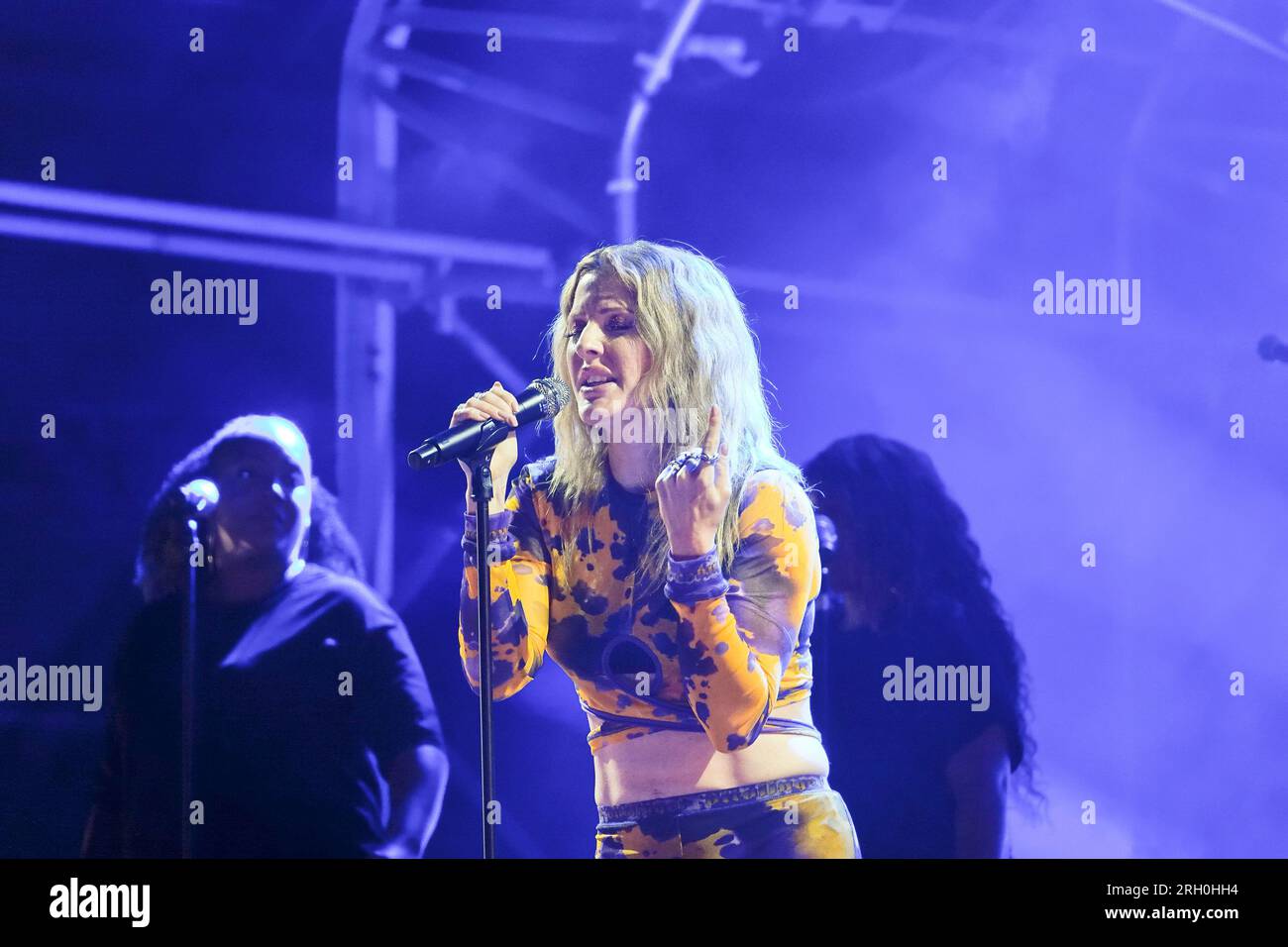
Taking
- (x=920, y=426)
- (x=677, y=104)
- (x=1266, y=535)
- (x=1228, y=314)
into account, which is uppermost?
(x=677, y=104)

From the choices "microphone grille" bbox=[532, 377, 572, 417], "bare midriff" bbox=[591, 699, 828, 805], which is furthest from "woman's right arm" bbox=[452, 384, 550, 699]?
"bare midriff" bbox=[591, 699, 828, 805]

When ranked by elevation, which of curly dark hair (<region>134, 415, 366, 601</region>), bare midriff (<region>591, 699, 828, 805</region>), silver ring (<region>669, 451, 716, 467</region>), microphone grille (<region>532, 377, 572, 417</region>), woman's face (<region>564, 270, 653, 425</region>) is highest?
woman's face (<region>564, 270, 653, 425</region>)

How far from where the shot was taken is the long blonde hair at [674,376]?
10.7 ft

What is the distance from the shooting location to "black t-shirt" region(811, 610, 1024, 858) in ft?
10.9

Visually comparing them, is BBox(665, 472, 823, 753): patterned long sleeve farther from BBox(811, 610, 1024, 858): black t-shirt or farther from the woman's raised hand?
BBox(811, 610, 1024, 858): black t-shirt

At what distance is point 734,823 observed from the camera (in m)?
3.13

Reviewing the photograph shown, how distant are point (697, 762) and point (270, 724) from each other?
3.78ft

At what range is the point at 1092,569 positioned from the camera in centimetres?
340

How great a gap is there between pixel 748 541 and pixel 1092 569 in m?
0.98

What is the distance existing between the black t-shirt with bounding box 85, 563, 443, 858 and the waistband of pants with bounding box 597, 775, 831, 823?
1.95ft

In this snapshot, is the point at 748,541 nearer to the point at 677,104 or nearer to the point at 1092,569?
the point at 1092,569

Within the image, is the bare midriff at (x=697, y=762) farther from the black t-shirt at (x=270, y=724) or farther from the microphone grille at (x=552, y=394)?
the microphone grille at (x=552, y=394)

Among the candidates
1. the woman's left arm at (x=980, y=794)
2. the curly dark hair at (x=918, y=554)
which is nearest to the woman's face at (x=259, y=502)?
the curly dark hair at (x=918, y=554)
